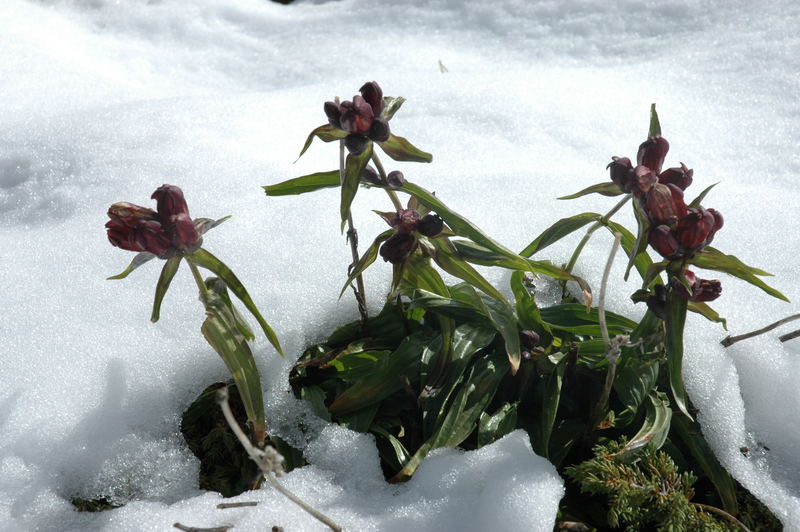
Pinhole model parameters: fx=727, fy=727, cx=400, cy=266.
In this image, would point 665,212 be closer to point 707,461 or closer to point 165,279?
point 707,461

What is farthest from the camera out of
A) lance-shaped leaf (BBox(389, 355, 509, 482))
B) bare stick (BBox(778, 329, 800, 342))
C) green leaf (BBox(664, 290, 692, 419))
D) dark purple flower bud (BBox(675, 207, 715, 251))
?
bare stick (BBox(778, 329, 800, 342))

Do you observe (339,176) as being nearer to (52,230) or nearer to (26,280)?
(26,280)

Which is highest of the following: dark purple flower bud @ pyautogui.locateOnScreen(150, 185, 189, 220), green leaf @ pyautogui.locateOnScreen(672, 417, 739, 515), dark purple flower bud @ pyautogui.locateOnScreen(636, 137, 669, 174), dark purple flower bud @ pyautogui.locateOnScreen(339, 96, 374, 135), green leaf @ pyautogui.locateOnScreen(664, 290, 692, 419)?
dark purple flower bud @ pyautogui.locateOnScreen(339, 96, 374, 135)

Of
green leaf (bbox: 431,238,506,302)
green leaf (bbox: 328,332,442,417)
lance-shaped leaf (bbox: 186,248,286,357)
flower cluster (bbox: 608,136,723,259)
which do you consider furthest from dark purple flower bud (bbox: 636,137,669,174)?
lance-shaped leaf (bbox: 186,248,286,357)

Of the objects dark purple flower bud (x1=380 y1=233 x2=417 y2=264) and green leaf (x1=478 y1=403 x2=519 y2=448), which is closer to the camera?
dark purple flower bud (x1=380 y1=233 x2=417 y2=264)

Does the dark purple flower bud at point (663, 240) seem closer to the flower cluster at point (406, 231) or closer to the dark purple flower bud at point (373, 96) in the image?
the flower cluster at point (406, 231)

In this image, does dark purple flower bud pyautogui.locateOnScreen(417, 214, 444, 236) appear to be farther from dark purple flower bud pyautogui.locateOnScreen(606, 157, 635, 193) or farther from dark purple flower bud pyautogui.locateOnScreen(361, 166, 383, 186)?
dark purple flower bud pyautogui.locateOnScreen(606, 157, 635, 193)

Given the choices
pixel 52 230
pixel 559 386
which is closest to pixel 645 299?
pixel 559 386

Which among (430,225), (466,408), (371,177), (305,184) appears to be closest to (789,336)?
(466,408)

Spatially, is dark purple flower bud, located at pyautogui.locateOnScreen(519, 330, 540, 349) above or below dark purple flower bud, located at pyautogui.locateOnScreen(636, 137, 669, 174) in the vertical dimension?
below
